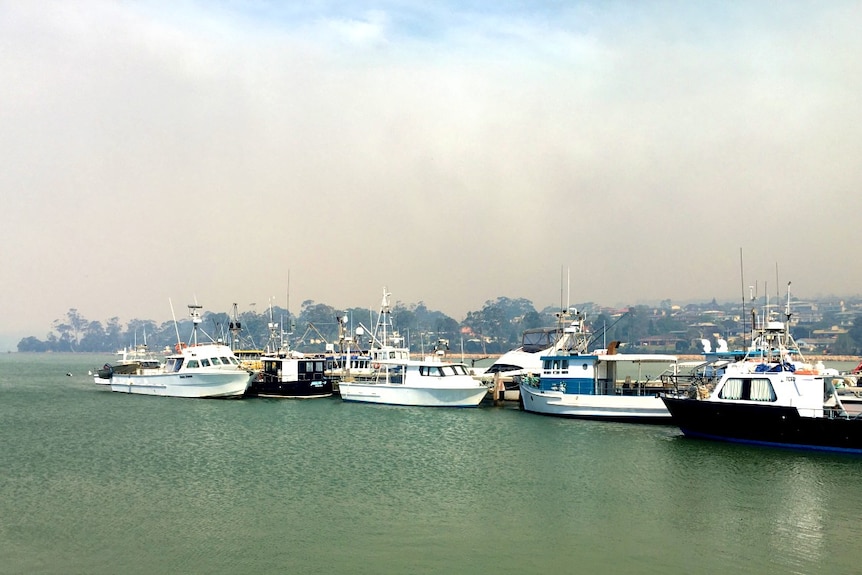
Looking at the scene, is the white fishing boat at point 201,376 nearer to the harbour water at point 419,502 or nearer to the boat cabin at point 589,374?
the harbour water at point 419,502

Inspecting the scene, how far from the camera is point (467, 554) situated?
19.7 meters

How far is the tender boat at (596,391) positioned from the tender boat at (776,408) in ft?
22.0

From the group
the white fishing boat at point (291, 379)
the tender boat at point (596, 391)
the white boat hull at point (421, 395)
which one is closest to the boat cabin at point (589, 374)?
the tender boat at point (596, 391)

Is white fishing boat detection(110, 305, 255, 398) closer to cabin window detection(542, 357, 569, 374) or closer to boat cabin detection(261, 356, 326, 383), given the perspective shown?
boat cabin detection(261, 356, 326, 383)

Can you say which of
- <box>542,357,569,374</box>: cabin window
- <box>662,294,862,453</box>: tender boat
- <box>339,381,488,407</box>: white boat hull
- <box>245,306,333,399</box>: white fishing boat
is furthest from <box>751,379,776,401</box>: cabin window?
<box>245,306,333,399</box>: white fishing boat

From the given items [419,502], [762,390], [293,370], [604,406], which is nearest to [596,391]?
[604,406]

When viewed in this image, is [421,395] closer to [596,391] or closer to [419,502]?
[596,391]

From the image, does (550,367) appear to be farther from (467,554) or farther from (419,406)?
(467,554)

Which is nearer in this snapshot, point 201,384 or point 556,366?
point 556,366

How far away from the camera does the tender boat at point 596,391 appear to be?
4303cm

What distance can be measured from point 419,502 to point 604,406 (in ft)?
70.0

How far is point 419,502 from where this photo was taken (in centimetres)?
2498

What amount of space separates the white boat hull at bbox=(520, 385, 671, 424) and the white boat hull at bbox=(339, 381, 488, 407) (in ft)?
16.5

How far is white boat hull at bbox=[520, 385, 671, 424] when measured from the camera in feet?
140
